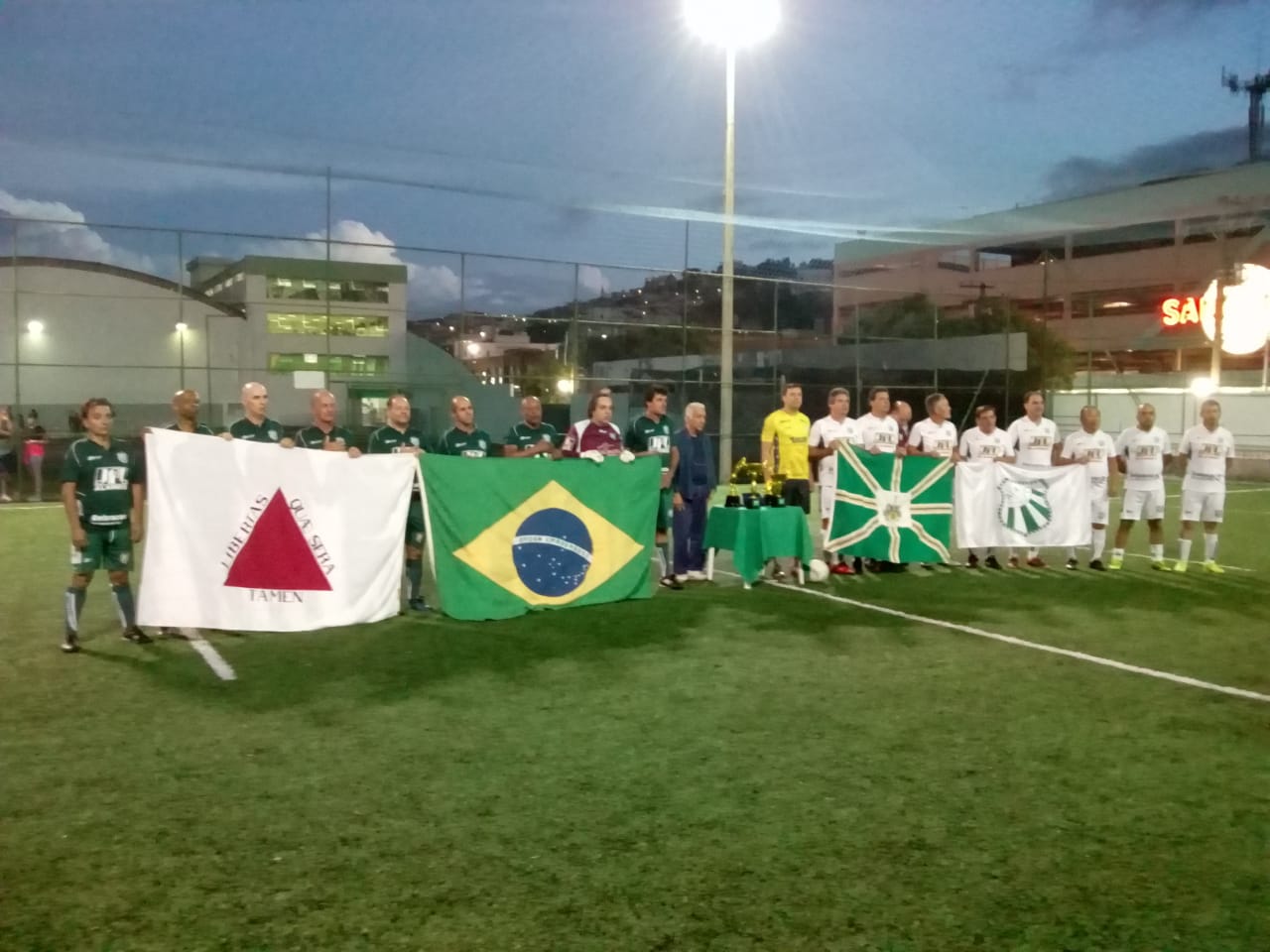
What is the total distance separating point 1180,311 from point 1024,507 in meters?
24.5

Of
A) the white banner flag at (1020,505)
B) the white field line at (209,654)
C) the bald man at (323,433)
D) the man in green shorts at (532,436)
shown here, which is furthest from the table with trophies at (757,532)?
the white field line at (209,654)

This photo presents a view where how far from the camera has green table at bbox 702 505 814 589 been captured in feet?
31.0

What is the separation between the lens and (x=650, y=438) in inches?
385

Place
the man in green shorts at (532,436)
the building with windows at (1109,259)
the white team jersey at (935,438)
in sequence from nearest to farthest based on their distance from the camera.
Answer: the man in green shorts at (532,436) < the white team jersey at (935,438) < the building with windows at (1109,259)

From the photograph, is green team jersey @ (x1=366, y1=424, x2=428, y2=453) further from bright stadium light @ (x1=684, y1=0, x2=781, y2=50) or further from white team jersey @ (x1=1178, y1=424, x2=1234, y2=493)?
bright stadium light @ (x1=684, y1=0, x2=781, y2=50)

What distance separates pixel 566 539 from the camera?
8523mm

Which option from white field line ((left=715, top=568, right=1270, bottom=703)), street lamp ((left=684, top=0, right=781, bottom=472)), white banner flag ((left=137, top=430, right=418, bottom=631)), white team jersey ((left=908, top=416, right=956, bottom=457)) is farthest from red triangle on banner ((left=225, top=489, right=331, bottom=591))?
street lamp ((left=684, top=0, right=781, bottom=472))

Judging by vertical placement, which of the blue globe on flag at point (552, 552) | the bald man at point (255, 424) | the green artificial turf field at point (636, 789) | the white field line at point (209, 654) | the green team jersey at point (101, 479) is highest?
the bald man at point (255, 424)

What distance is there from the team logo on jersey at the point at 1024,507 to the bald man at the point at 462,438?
5704 mm

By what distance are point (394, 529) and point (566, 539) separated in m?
1.41

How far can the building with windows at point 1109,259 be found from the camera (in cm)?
4084

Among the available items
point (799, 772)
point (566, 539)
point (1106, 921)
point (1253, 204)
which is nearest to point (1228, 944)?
point (1106, 921)

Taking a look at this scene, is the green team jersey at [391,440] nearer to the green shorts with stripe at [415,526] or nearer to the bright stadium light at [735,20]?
the green shorts with stripe at [415,526]

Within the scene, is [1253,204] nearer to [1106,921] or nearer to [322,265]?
[322,265]
